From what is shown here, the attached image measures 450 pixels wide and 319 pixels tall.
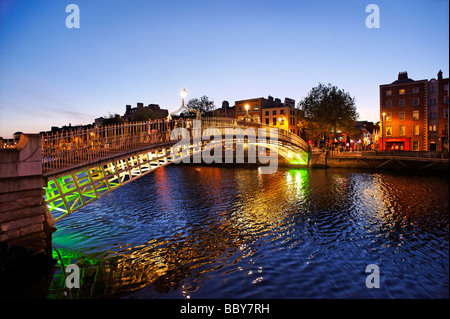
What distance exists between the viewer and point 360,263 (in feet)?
33.9

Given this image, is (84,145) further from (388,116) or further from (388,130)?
(388,116)

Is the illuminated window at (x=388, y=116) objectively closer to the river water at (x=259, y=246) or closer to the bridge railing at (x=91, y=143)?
the river water at (x=259, y=246)

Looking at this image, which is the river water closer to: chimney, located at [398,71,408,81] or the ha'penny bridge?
the ha'penny bridge

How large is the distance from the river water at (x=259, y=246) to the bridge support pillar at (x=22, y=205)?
Result: 155 centimetres

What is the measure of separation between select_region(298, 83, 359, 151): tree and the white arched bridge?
1925 cm

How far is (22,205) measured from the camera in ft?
30.3

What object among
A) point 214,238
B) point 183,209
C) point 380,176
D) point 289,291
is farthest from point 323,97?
point 289,291

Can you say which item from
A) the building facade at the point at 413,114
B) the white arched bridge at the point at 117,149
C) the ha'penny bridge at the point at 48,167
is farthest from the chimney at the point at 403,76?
the ha'penny bridge at the point at 48,167

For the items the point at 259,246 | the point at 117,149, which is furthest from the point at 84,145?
the point at 259,246

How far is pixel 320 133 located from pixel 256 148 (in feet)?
44.4

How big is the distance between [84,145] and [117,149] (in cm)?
227

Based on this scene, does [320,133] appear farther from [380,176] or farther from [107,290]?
[107,290]

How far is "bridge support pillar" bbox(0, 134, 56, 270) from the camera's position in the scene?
345 inches

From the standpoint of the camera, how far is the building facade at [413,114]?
1912 inches
